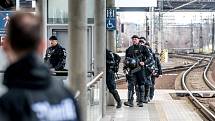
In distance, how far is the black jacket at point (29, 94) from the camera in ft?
8.89

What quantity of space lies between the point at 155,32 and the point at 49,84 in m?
55.2

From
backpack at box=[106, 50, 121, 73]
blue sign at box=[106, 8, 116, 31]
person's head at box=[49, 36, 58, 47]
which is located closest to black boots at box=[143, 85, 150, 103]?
backpack at box=[106, 50, 121, 73]

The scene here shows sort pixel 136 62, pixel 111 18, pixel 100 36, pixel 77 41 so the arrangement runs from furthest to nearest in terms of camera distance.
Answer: pixel 111 18, pixel 136 62, pixel 100 36, pixel 77 41

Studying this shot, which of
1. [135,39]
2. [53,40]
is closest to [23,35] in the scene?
[53,40]

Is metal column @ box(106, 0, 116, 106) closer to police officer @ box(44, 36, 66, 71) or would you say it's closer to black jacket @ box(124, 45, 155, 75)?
black jacket @ box(124, 45, 155, 75)

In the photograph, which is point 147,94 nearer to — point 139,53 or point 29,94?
point 139,53

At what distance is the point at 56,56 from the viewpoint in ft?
42.7

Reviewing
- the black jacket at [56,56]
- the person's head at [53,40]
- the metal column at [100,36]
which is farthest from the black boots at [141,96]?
the person's head at [53,40]

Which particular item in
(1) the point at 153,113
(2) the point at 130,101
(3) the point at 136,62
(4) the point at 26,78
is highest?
(4) the point at 26,78

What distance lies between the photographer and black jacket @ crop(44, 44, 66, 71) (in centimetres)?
1293

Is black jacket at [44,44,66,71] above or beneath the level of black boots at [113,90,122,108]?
above

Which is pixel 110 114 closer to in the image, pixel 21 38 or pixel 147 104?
pixel 147 104

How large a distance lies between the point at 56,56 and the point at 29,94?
10.3 metres

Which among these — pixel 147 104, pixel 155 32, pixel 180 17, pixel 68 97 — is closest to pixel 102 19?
pixel 147 104
